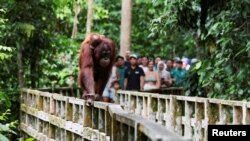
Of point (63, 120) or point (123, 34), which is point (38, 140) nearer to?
point (63, 120)

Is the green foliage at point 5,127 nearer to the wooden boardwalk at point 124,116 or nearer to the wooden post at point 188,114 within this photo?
the wooden boardwalk at point 124,116

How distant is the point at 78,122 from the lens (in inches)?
312

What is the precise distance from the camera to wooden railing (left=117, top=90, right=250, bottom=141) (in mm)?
6735

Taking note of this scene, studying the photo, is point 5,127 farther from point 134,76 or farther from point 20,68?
point 134,76

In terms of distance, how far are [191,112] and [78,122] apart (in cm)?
140

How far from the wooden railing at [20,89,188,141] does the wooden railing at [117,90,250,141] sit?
71 cm

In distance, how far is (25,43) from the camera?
494 inches

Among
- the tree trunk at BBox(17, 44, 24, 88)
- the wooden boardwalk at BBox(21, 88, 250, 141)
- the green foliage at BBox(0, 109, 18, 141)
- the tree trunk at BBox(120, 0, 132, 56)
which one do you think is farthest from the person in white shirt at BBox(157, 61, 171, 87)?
the green foliage at BBox(0, 109, 18, 141)

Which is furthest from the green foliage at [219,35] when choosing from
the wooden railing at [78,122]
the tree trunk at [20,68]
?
the tree trunk at [20,68]

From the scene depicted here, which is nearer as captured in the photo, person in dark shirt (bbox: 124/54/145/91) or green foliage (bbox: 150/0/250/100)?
Result: green foliage (bbox: 150/0/250/100)

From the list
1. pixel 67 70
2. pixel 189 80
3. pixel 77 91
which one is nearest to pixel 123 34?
pixel 67 70

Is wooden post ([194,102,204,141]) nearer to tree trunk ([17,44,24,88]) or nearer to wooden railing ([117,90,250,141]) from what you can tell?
wooden railing ([117,90,250,141])

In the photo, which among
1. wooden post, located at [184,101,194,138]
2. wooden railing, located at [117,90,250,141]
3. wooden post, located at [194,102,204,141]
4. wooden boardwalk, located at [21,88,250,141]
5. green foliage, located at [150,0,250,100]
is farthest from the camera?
green foliage, located at [150,0,250,100]

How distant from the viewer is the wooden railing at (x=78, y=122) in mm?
4035
